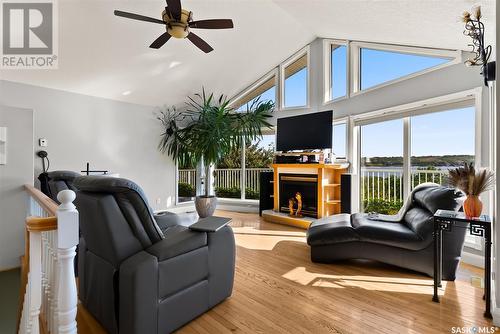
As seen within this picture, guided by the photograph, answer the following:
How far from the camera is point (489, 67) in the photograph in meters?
2.02

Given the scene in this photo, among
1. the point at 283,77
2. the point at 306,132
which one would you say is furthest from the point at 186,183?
the point at 283,77

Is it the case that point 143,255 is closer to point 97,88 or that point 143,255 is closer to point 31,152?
point 31,152

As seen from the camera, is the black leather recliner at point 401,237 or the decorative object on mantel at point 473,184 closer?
the decorative object on mantel at point 473,184

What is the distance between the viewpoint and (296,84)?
6105mm

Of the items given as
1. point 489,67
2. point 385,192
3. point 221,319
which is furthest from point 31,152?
point 385,192

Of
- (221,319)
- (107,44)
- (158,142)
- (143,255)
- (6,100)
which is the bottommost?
(221,319)

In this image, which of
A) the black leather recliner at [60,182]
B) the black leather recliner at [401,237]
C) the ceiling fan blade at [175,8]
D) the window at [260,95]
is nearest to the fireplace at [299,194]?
the black leather recliner at [401,237]

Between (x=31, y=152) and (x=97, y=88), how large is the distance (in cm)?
235

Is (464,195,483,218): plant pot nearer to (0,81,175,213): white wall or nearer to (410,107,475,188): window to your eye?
(410,107,475,188): window

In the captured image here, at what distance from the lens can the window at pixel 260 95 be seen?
649 centimetres

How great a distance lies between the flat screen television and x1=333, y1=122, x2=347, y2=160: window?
487 millimetres

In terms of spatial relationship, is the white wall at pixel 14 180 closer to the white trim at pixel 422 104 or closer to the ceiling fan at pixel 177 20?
the ceiling fan at pixel 177 20
